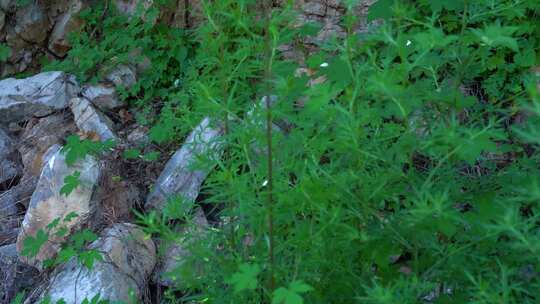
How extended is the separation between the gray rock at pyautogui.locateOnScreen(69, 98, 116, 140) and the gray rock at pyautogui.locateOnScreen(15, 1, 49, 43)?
1107mm

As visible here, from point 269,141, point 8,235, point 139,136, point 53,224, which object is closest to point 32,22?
point 139,136

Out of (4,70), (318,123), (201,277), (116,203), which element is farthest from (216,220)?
(4,70)

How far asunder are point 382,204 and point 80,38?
4494 mm

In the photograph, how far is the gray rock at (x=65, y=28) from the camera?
648 centimetres

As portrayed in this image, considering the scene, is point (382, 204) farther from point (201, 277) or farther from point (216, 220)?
point (216, 220)

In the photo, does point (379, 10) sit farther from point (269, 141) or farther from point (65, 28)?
point (65, 28)

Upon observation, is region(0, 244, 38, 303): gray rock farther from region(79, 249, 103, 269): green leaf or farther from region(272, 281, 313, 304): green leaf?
region(272, 281, 313, 304): green leaf

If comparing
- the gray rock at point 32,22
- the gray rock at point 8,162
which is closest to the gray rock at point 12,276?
the gray rock at point 8,162

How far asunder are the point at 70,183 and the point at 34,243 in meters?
0.42

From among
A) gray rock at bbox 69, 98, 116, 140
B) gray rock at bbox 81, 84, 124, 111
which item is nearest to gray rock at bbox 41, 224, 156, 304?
gray rock at bbox 69, 98, 116, 140

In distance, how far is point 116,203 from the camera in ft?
15.4

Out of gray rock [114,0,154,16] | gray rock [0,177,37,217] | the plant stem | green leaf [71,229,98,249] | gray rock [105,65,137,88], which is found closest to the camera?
the plant stem

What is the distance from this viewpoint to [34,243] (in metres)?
4.41

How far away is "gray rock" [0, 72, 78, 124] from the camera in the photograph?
5906 millimetres
